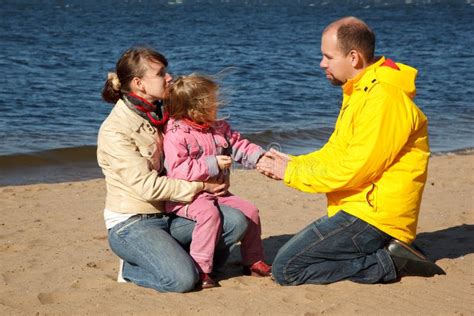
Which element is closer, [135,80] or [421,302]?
[421,302]

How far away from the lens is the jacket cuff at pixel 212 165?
5.43m

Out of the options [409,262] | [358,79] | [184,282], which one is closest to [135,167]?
[184,282]

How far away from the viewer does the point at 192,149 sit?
18.2 feet

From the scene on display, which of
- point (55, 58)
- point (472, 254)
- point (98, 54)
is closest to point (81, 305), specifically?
point (472, 254)

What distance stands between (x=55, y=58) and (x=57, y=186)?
17.2m

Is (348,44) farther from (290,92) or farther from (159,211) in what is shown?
(290,92)

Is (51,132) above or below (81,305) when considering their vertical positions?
below

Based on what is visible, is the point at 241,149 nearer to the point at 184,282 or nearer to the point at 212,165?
the point at 212,165

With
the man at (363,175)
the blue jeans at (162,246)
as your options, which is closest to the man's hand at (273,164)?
the man at (363,175)

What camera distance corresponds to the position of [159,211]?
5.66 m

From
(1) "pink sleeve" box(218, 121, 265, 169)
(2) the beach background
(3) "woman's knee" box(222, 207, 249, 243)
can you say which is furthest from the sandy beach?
(1) "pink sleeve" box(218, 121, 265, 169)

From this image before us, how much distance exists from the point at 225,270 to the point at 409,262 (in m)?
1.35

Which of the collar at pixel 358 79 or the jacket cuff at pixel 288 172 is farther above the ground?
the collar at pixel 358 79

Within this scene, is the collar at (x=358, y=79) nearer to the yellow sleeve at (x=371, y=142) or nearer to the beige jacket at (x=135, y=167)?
the yellow sleeve at (x=371, y=142)
